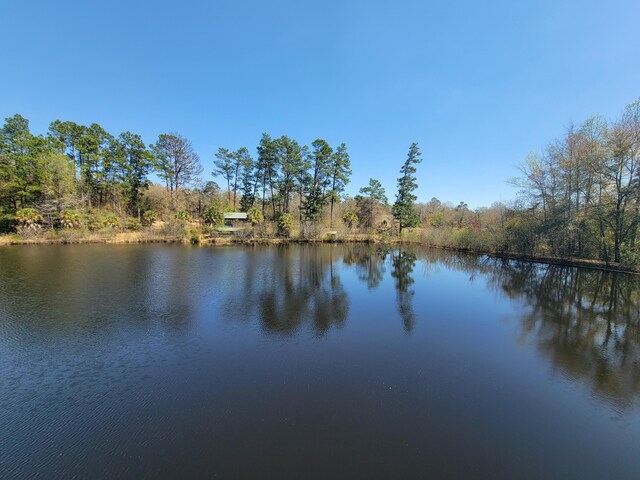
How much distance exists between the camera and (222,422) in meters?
3.91

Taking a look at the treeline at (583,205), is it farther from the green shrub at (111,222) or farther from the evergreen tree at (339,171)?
the green shrub at (111,222)

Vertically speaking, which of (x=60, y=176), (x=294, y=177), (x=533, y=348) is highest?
(x=294, y=177)

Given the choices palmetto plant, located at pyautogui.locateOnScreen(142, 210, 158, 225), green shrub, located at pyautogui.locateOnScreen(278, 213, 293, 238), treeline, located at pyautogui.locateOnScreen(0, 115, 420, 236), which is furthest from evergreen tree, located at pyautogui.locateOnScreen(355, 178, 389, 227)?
palmetto plant, located at pyautogui.locateOnScreen(142, 210, 158, 225)

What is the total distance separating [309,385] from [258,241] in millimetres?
26129

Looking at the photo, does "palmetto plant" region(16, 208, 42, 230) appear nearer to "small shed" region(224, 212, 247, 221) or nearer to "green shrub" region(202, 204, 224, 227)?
"green shrub" region(202, 204, 224, 227)

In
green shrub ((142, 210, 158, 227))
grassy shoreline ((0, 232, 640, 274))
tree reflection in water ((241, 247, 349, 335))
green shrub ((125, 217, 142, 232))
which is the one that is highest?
green shrub ((142, 210, 158, 227))

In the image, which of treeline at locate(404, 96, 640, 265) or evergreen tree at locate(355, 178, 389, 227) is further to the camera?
evergreen tree at locate(355, 178, 389, 227)

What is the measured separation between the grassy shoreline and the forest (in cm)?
36

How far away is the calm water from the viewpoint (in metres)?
3.35

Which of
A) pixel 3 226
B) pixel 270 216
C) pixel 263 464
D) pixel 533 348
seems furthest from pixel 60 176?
pixel 533 348

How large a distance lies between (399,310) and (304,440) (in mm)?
6634

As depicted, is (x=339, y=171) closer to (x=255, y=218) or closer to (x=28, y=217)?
(x=255, y=218)

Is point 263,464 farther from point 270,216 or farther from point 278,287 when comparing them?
point 270,216

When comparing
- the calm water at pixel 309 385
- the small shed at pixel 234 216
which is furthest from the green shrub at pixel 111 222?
the calm water at pixel 309 385
